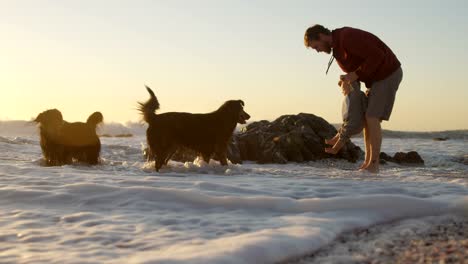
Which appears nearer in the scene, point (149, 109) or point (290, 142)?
point (149, 109)

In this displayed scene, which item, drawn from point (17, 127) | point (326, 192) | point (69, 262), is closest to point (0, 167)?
point (326, 192)

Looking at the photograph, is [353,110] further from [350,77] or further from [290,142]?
[290,142]

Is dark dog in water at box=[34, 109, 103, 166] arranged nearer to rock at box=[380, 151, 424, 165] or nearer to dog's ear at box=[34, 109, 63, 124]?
dog's ear at box=[34, 109, 63, 124]

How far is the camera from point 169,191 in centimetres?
389

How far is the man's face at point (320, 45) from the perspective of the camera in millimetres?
6414

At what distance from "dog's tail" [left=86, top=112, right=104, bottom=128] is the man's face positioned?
4.02m

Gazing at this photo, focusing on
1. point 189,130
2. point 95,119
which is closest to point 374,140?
point 189,130

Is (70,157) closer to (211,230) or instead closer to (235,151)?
(235,151)

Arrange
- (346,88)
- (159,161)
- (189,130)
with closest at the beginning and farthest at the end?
(346,88) → (159,161) → (189,130)

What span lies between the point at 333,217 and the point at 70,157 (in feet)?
20.7

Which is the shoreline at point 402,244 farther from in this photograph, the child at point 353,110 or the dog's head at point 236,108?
the dog's head at point 236,108

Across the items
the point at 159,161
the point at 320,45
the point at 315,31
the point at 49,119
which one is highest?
A: the point at 315,31

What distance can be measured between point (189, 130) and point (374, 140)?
2.47 m

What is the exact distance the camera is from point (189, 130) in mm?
7246
